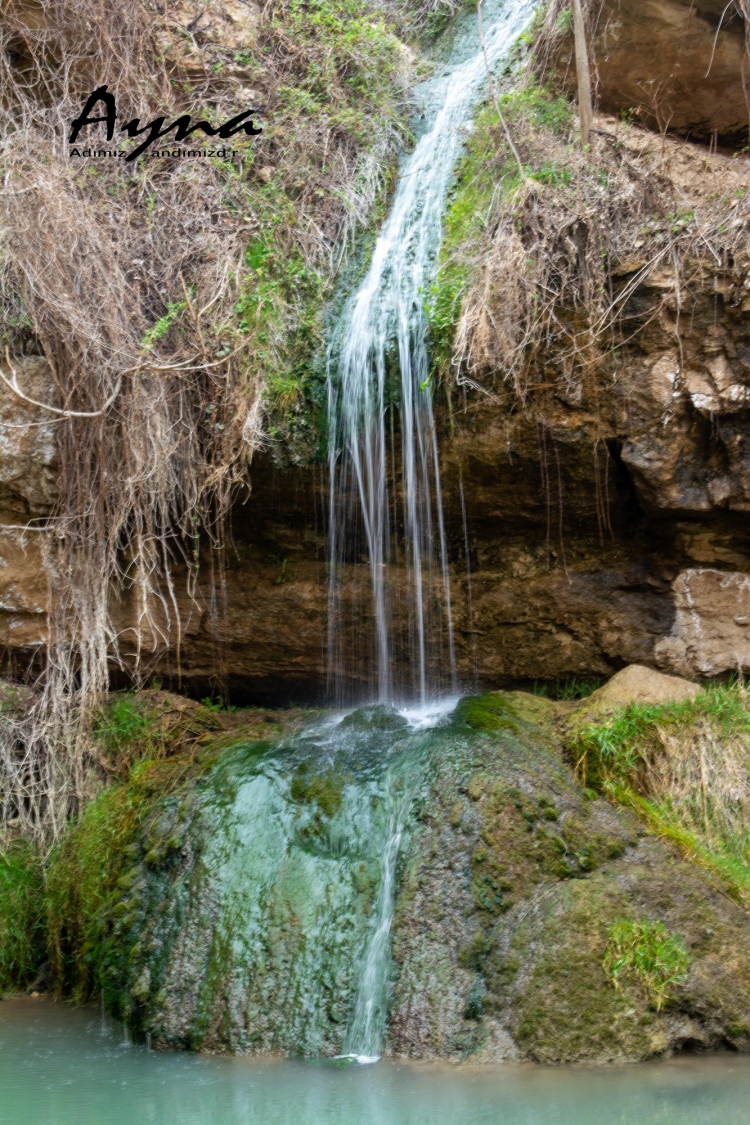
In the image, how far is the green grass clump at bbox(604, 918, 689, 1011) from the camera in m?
3.40

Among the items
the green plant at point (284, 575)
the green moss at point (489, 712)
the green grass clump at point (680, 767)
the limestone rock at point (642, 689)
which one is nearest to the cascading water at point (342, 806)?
the green moss at point (489, 712)

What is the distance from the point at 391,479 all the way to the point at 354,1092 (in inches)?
118

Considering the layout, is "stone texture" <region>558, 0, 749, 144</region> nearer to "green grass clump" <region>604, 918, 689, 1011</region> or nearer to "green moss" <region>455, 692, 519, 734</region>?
"green moss" <region>455, 692, 519, 734</region>

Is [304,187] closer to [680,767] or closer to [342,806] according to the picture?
[342,806]

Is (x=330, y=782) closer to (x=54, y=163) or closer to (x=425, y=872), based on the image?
(x=425, y=872)

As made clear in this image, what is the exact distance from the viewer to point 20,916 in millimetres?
4695

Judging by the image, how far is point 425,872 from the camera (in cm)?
379

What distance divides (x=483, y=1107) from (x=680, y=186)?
4.68m

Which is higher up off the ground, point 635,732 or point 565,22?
point 565,22

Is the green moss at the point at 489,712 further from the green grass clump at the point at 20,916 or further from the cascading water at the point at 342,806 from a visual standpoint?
the green grass clump at the point at 20,916

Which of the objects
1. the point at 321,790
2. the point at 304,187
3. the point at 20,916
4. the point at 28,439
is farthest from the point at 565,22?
the point at 20,916

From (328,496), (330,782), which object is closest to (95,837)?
(330,782)

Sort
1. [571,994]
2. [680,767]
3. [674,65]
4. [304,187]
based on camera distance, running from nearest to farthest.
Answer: [571,994] → [680,767] → [674,65] → [304,187]

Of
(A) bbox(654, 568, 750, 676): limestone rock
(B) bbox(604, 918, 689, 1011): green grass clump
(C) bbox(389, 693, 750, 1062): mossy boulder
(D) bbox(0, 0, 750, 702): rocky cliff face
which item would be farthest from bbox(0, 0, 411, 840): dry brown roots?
(B) bbox(604, 918, 689, 1011): green grass clump
